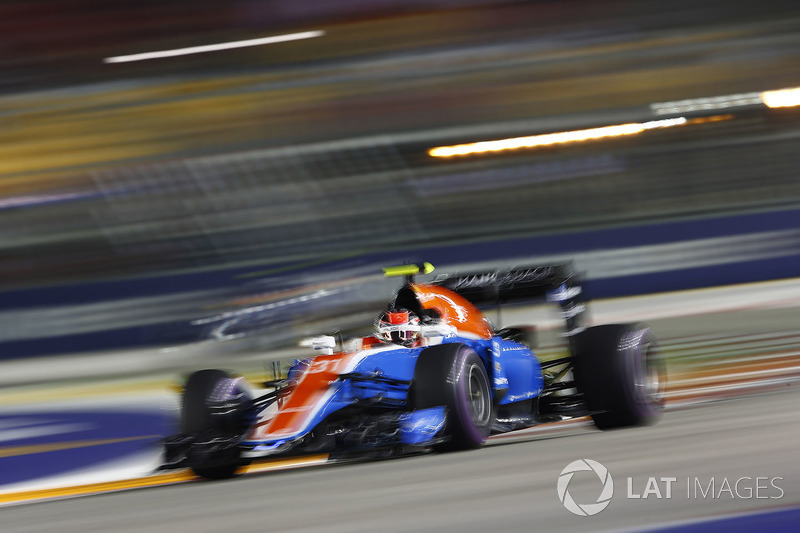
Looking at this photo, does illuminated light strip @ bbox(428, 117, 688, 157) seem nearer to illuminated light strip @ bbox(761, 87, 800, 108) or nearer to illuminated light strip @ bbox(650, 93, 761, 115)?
illuminated light strip @ bbox(650, 93, 761, 115)

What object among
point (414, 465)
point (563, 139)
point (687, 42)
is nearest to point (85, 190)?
point (563, 139)

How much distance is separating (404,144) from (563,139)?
2.56 metres

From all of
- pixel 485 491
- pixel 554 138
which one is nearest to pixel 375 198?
pixel 554 138

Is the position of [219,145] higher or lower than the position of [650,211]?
higher

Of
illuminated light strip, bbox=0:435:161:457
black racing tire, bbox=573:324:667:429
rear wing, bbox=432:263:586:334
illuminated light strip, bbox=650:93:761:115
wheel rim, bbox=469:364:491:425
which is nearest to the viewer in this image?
wheel rim, bbox=469:364:491:425

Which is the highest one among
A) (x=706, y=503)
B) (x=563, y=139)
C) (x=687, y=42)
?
(x=687, y=42)

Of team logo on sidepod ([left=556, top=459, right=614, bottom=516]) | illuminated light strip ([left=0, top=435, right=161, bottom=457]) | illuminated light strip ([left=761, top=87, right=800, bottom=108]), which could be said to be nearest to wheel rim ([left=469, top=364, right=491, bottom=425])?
team logo on sidepod ([left=556, top=459, right=614, bottom=516])

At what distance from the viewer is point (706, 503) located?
3.46m

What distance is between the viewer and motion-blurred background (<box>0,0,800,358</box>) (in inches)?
616

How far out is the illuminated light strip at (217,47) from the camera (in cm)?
1950

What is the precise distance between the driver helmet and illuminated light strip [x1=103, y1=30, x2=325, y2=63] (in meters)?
14.2

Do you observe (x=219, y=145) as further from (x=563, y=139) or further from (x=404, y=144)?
(x=563, y=139)

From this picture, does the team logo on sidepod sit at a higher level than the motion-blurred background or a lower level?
lower

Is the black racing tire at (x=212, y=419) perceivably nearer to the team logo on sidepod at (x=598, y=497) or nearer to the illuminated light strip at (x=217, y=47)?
the team logo on sidepod at (x=598, y=497)
